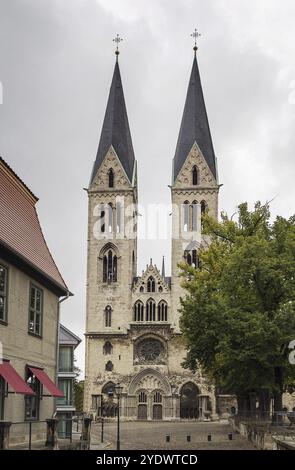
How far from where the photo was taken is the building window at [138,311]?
250 feet

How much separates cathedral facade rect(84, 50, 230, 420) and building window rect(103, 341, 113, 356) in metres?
0.10

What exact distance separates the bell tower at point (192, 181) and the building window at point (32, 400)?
5206 centimetres

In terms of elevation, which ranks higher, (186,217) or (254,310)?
(186,217)

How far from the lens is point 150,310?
7650 cm

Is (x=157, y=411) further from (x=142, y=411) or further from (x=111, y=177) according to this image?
(x=111, y=177)

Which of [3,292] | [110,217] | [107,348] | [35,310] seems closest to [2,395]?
[3,292]

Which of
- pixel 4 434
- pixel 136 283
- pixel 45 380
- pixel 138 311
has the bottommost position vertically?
pixel 4 434

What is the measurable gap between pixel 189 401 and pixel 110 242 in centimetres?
1877

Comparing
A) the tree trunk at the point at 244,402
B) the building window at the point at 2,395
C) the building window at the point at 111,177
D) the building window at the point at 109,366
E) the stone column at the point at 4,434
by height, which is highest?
the building window at the point at 111,177

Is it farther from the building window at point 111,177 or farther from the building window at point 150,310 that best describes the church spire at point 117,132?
the building window at point 150,310

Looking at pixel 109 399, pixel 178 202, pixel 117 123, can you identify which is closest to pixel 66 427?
pixel 109 399

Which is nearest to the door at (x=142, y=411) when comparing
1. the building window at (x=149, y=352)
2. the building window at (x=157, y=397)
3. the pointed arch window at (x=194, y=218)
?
the building window at (x=157, y=397)

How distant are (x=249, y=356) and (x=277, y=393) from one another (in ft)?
10.3

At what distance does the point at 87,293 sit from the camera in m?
77.9
